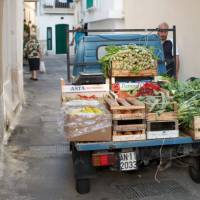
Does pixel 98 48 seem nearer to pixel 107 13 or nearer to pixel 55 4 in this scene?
pixel 107 13

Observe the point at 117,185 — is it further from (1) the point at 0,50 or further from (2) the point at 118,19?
(2) the point at 118,19

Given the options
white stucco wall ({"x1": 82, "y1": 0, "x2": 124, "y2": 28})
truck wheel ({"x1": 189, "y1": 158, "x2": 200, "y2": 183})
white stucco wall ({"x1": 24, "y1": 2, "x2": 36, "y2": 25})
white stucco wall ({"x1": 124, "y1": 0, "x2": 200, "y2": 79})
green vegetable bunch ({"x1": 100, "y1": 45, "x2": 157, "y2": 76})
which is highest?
white stucco wall ({"x1": 24, "y1": 2, "x2": 36, "y2": 25})

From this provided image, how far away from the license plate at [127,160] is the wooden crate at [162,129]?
0.28 meters

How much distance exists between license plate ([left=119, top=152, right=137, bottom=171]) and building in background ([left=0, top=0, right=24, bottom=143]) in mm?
2900

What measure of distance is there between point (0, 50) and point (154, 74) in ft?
8.17

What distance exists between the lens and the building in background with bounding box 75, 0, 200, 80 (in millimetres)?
9871

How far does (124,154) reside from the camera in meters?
5.19

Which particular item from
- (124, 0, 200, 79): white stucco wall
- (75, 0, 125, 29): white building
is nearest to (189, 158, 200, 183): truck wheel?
(124, 0, 200, 79): white stucco wall

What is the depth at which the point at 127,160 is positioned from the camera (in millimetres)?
5207

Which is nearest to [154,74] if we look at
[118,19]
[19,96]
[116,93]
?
[116,93]

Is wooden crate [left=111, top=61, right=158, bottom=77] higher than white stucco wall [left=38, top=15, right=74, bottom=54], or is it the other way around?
white stucco wall [left=38, top=15, right=74, bottom=54]

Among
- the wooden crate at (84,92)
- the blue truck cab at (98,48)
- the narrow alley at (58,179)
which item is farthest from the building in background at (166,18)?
the wooden crate at (84,92)

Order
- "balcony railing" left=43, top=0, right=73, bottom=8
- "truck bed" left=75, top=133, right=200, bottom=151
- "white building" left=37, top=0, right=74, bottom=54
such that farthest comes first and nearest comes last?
1. "balcony railing" left=43, top=0, right=73, bottom=8
2. "white building" left=37, top=0, right=74, bottom=54
3. "truck bed" left=75, top=133, right=200, bottom=151

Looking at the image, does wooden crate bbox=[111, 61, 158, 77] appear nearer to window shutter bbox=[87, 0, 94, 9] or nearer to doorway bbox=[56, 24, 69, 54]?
window shutter bbox=[87, 0, 94, 9]
